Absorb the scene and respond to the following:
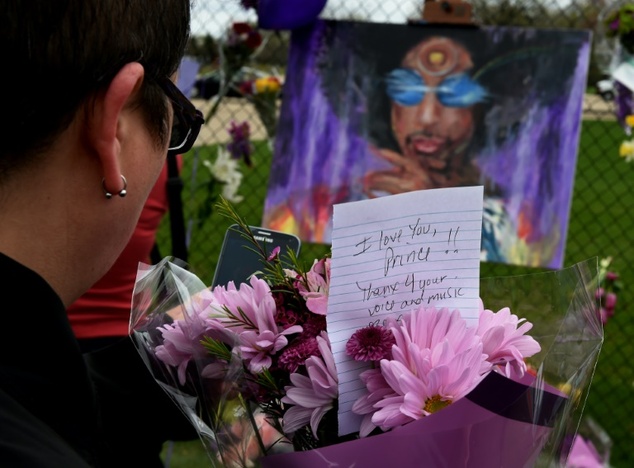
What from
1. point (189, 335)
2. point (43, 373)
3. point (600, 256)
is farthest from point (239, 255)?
point (600, 256)

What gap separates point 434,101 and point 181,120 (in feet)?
8.67

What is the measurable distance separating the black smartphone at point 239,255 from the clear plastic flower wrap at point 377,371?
0.13 metres

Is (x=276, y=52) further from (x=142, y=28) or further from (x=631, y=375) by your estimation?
(x=142, y=28)

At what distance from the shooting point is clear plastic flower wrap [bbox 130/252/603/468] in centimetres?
94

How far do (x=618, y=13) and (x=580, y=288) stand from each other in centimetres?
296

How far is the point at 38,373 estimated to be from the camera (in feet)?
2.89

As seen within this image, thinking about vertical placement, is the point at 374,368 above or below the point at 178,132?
below

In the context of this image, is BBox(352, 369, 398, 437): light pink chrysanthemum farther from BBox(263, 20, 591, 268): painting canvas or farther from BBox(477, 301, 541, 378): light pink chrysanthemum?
BBox(263, 20, 591, 268): painting canvas

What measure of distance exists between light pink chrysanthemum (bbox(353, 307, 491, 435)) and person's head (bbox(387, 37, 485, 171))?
2.62 meters

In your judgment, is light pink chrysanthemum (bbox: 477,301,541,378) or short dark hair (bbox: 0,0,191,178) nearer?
short dark hair (bbox: 0,0,191,178)

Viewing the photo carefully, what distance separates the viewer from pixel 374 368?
991 mm

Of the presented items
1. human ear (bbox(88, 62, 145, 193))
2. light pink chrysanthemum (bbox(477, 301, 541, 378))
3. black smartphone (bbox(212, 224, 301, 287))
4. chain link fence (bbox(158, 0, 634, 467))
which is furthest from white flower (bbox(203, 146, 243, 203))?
human ear (bbox(88, 62, 145, 193))

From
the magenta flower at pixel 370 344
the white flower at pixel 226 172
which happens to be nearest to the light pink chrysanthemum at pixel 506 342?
the magenta flower at pixel 370 344

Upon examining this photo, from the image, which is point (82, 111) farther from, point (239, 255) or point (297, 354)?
point (239, 255)
